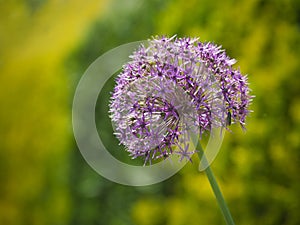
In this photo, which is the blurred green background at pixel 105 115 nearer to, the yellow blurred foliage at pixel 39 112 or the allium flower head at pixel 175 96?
the yellow blurred foliage at pixel 39 112

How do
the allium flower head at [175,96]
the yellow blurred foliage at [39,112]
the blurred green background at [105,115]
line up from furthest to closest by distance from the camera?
the yellow blurred foliage at [39,112], the blurred green background at [105,115], the allium flower head at [175,96]

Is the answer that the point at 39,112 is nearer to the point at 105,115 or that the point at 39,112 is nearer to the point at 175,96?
the point at 105,115

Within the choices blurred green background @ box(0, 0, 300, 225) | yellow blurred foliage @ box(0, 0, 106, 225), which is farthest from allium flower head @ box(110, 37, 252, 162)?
yellow blurred foliage @ box(0, 0, 106, 225)

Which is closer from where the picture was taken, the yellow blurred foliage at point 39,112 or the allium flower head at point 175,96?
the allium flower head at point 175,96

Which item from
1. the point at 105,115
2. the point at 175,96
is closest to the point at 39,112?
the point at 105,115

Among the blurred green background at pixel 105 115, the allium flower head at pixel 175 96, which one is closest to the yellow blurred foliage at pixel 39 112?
the blurred green background at pixel 105 115

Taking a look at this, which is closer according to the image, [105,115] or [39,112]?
[105,115]

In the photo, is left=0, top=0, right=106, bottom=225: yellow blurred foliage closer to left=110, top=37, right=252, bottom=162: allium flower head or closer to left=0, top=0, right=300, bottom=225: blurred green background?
left=0, top=0, right=300, bottom=225: blurred green background
